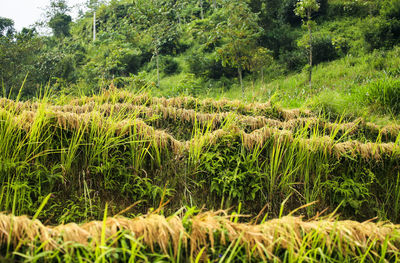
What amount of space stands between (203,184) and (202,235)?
89 centimetres

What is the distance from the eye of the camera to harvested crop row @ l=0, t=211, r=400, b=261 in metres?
1.04

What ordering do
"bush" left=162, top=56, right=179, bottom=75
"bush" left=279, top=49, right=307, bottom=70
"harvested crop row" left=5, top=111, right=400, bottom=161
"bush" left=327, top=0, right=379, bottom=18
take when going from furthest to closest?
"bush" left=162, top=56, right=179, bottom=75
"bush" left=327, top=0, right=379, bottom=18
"bush" left=279, top=49, right=307, bottom=70
"harvested crop row" left=5, top=111, right=400, bottom=161

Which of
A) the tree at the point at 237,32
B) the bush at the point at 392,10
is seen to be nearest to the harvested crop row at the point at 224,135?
the tree at the point at 237,32

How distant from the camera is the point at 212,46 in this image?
13000 millimetres

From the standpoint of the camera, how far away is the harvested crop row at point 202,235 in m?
1.04

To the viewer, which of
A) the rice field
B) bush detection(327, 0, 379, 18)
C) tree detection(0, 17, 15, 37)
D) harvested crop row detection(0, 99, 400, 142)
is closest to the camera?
the rice field

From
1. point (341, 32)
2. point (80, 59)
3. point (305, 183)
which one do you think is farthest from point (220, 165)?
point (80, 59)

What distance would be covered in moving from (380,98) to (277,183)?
3.13 meters

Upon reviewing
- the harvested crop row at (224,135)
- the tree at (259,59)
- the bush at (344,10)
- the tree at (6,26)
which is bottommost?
the harvested crop row at (224,135)

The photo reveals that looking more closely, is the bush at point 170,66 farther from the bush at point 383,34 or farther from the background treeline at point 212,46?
the bush at point 383,34

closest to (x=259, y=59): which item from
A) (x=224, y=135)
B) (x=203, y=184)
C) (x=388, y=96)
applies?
(x=388, y=96)

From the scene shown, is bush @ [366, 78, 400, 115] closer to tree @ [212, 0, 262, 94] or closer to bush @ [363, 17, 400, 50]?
tree @ [212, 0, 262, 94]

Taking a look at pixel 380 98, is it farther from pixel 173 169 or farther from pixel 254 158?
pixel 173 169

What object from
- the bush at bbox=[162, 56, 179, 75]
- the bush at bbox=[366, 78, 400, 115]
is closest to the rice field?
the bush at bbox=[366, 78, 400, 115]
